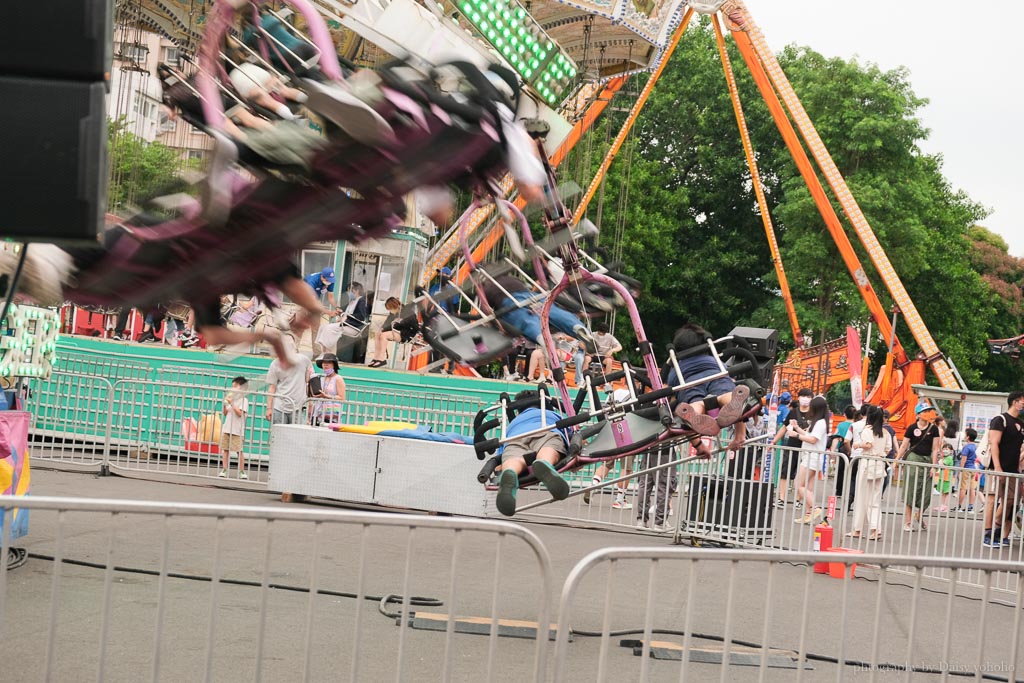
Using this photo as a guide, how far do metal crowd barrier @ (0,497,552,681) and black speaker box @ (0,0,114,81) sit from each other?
4.80 ft

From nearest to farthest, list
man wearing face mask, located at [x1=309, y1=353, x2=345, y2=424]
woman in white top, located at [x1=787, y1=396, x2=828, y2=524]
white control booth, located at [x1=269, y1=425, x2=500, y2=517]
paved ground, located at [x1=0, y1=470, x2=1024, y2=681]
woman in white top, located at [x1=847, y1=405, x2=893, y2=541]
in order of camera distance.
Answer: paved ground, located at [x1=0, y1=470, x2=1024, y2=681] < woman in white top, located at [x1=847, y1=405, x2=893, y2=541] < woman in white top, located at [x1=787, y1=396, x2=828, y2=524] < white control booth, located at [x1=269, y1=425, x2=500, y2=517] < man wearing face mask, located at [x1=309, y1=353, x2=345, y2=424]

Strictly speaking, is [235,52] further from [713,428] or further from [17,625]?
[713,428]

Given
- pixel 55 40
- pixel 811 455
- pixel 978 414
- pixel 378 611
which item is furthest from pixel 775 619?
pixel 978 414

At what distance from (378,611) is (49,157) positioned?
400 cm

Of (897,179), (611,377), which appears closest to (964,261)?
(897,179)

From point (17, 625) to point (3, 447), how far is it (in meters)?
1.26

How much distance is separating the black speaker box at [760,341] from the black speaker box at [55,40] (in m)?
5.49

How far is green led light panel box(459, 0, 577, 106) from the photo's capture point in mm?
7660

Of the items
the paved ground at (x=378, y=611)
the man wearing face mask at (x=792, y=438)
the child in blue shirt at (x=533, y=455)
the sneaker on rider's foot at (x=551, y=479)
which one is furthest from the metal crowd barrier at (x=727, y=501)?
the sneaker on rider's foot at (x=551, y=479)

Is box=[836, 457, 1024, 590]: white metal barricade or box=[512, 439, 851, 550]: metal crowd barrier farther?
box=[512, 439, 851, 550]: metal crowd barrier

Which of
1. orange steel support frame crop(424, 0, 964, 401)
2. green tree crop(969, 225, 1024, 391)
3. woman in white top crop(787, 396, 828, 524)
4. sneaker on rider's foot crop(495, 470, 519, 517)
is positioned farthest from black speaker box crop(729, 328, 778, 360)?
green tree crop(969, 225, 1024, 391)

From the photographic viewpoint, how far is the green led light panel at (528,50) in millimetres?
7660

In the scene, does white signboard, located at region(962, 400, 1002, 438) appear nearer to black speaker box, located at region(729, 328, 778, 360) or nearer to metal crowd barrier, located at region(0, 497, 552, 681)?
black speaker box, located at region(729, 328, 778, 360)

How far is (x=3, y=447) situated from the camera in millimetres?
6980
